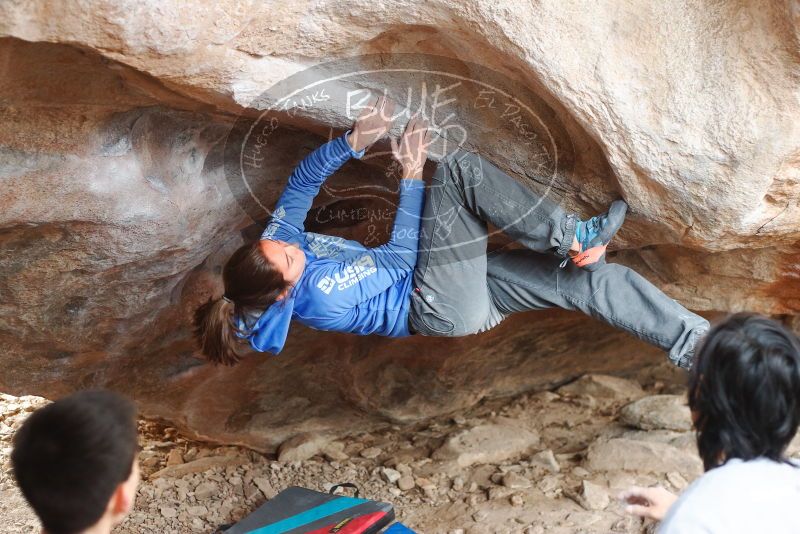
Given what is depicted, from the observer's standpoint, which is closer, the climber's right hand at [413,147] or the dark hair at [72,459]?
the dark hair at [72,459]

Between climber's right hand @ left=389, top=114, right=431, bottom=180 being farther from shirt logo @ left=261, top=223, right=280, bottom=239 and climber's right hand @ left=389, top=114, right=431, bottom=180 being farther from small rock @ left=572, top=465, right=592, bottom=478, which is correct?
small rock @ left=572, top=465, right=592, bottom=478

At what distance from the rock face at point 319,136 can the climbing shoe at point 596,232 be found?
0.19 ft

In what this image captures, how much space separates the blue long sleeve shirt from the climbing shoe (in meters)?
0.41

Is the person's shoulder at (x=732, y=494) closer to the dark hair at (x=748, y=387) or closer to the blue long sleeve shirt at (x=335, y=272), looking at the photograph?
the dark hair at (x=748, y=387)

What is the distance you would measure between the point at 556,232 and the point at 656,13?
54cm

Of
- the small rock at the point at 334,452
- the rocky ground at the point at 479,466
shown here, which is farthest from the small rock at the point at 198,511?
the small rock at the point at 334,452

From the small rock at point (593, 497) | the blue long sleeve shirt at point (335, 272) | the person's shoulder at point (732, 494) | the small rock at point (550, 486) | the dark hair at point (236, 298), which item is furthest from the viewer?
the small rock at point (550, 486)

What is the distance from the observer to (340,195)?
2.50 metres

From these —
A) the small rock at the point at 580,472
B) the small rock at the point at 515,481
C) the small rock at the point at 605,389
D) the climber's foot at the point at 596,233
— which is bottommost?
the small rock at the point at 515,481

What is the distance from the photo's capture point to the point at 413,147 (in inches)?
79.7

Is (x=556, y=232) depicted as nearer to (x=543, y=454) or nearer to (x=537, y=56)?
(x=537, y=56)

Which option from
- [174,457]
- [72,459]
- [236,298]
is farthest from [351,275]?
[174,457]

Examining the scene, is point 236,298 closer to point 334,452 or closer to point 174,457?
point 334,452

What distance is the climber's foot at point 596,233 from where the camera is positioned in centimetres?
199
